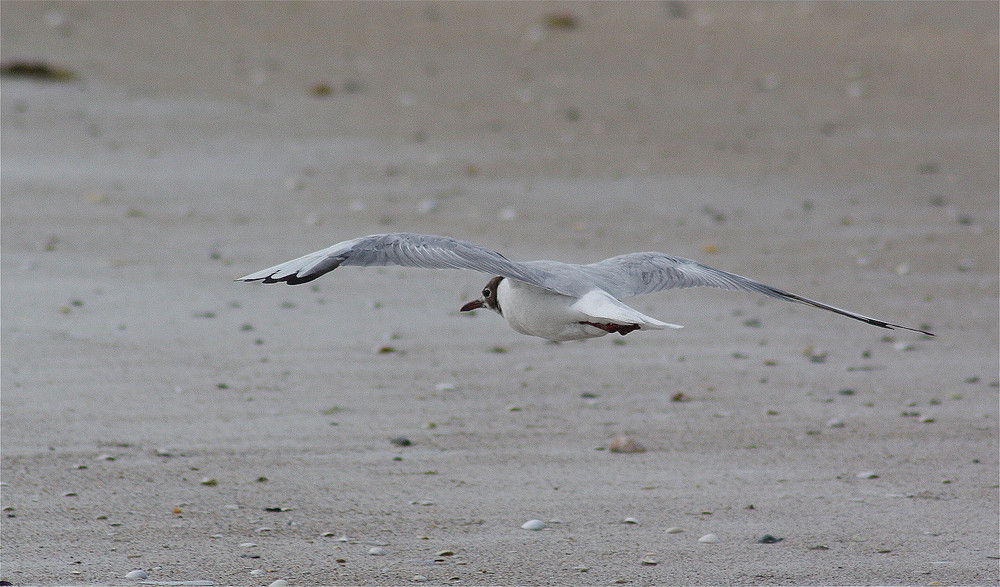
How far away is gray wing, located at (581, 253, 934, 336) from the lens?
15.9 feet

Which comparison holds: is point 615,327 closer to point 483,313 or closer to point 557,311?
point 557,311

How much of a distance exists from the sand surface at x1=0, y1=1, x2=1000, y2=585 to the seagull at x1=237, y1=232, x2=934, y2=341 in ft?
2.79

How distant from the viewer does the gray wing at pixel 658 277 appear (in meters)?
4.86

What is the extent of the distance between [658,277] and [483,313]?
2.96 metres

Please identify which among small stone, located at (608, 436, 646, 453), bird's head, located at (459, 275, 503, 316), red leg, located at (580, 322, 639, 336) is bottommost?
small stone, located at (608, 436, 646, 453)

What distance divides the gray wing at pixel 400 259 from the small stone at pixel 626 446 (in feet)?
4.88

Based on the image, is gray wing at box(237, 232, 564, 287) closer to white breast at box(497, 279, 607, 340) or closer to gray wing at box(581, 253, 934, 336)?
white breast at box(497, 279, 607, 340)

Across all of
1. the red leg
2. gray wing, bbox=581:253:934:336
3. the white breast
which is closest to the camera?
the red leg

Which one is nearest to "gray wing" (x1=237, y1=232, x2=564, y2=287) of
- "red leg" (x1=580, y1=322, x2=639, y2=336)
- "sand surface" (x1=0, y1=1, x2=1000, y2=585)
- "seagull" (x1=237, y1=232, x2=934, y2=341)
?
"seagull" (x1=237, y1=232, x2=934, y2=341)

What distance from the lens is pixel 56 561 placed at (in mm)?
4547

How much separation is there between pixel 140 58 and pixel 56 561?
34.2 ft

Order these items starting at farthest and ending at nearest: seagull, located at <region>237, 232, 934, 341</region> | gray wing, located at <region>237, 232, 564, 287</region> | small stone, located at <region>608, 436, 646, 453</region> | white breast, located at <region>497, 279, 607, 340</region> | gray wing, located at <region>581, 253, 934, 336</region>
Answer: small stone, located at <region>608, 436, 646, 453</region>
gray wing, located at <region>581, 253, 934, 336</region>
white breast, located at <region>497, 279, 607, 340</region>
seagull, located at <region>237, 232, 934, 341</region>
gray wing, located at <region>237, 232, 564, 287</region>

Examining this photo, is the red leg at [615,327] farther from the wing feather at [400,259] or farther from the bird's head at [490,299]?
the bird's head at [490,299]

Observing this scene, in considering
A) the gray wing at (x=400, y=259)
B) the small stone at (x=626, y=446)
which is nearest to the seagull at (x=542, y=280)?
the gray wing at (x=400, y=259)
